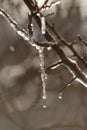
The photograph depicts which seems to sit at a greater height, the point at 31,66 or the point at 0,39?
the point at 0,39

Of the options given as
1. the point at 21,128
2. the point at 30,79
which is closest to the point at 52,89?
the point at 30,79

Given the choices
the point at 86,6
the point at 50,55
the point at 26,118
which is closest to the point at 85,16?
the point at 86,6

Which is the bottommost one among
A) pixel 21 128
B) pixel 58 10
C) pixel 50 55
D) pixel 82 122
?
pixel 82 122

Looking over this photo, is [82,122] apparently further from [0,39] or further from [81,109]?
[0,39]

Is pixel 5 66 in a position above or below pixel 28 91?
above

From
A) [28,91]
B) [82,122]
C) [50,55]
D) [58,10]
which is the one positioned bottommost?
[82,122]

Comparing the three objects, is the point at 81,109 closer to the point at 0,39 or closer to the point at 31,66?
the point at 31,66
